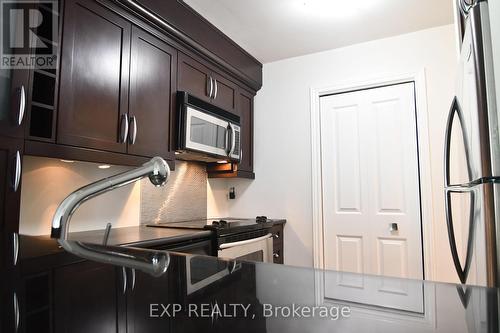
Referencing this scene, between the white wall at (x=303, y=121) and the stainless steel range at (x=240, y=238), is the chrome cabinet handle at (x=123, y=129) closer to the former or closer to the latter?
the stainless steel range at (x=240, y=238)

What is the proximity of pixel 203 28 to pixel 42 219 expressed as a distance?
5.31 feet

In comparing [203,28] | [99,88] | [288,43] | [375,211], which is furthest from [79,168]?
[375,211]

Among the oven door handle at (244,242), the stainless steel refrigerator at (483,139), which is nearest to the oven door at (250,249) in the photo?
the oven door handle at (244,242)

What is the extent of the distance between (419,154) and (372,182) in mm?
405

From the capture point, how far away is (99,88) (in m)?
1.64

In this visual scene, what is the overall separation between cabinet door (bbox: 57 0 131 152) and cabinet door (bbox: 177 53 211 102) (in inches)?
18.2

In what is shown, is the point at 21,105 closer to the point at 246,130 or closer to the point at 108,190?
the point at 108,190

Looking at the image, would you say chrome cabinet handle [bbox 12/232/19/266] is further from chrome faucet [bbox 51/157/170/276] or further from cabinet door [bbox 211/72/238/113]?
cabinet door [bbox 211/72/238/113]

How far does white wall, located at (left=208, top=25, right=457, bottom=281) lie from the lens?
2.42 metres

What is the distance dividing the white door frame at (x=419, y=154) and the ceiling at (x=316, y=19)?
364 mm

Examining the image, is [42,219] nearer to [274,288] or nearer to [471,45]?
[274,288]

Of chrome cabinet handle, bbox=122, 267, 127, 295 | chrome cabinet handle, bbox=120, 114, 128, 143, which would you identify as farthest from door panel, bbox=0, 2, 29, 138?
chrome cabinet handle, bbox=122, 267, 127, 295

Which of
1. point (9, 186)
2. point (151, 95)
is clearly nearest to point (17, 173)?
point (9, 186)

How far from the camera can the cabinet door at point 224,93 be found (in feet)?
8.44
